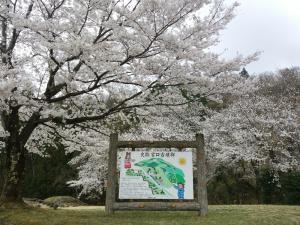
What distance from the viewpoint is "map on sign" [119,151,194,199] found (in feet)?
31.4

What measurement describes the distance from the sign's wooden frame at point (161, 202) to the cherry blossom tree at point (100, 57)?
1058 mm

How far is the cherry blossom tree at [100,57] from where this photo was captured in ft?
27.8

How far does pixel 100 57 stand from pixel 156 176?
324 cm

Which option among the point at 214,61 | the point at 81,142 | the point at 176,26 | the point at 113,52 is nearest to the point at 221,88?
the point at 214,61

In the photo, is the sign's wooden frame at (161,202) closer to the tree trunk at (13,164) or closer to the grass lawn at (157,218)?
the grass lawn at (157,218)

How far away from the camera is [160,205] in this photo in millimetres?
9414

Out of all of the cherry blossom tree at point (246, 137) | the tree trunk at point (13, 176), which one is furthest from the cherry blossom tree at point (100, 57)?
the cherry blossom tree at point (246, 137)

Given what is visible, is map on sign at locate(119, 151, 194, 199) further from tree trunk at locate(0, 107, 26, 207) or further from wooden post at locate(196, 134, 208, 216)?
tree trunk at locate(0, 107, 26, 207)

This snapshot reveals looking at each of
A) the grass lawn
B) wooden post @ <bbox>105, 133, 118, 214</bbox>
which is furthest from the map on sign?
the grass lawn

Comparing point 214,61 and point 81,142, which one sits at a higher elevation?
point 214,61

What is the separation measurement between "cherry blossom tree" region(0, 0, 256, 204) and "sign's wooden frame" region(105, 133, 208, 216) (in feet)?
3.47

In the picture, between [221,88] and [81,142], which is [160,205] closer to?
[221,88]

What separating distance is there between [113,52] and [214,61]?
2484 millimetres

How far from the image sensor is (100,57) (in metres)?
8.76
